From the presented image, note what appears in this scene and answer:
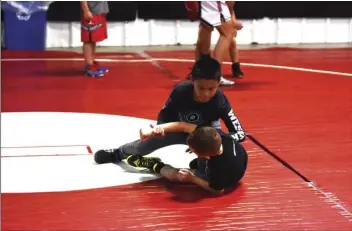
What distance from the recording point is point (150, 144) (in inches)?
142

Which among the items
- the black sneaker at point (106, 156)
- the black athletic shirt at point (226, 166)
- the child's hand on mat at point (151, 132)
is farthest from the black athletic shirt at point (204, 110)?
the black sneaker at point (106, 156)

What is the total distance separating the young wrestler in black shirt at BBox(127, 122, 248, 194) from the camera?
10.0 ft

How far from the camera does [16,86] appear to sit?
6273 mm

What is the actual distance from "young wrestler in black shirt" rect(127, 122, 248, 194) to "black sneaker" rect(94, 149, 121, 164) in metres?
0.38

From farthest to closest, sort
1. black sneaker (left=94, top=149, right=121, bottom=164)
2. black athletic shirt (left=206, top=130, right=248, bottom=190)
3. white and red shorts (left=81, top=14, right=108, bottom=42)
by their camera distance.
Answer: white and red shorts (left=81, top=14, right=108, bottom=42), black sneaker (left=94, top=149, right=121, bottom=164), black athletic shirt (left=206, top=130, right=248, bottom=190)

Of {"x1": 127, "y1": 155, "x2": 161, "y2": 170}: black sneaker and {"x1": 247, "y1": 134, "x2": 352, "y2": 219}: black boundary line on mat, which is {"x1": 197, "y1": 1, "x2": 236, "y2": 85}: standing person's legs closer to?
{"x1": 247, "y1": 134, "x2": 352, "y2": 219}: black boundary line on mat

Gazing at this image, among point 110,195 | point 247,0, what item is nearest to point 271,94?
point 110,195

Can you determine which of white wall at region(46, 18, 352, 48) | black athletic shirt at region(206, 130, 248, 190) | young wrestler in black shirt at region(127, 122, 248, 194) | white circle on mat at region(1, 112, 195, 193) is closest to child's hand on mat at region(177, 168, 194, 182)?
young wrestler in black shirt at region(127, 122, 248, 194)

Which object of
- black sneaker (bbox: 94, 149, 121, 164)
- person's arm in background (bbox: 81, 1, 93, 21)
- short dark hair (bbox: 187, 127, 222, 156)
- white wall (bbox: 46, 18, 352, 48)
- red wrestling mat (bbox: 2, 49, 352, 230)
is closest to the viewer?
red wrestling mat (bbox: 2, 49, 352, 230)

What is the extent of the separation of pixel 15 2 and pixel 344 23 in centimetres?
434

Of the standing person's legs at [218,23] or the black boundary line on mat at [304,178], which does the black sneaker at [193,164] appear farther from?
the standing person's legs at [218,23]

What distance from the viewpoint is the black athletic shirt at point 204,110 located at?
3426 millimetres

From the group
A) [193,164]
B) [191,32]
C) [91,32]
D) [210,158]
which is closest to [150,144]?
[193,164]

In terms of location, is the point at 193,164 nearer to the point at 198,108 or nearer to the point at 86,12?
the point at 198,108
